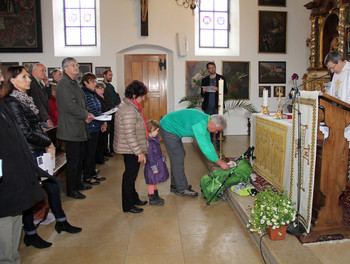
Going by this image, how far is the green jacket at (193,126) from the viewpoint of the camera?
3990mm

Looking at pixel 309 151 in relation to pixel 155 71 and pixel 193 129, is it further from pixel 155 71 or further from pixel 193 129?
pixel 155 71

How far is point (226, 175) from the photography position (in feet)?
15.3

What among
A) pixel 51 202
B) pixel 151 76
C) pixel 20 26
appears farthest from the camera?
pixel 151 76

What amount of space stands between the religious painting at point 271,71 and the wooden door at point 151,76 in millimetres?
3005

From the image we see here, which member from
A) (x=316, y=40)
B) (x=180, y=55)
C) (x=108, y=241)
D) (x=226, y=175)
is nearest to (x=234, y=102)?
(x=180, y=55)

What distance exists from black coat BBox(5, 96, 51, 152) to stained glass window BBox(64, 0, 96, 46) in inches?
266

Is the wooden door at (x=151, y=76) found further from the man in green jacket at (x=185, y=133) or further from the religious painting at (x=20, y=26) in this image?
the man in green jacket at (x=185, y=133)

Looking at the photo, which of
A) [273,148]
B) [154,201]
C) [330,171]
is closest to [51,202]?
[154,201]

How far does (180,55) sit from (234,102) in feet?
7.11

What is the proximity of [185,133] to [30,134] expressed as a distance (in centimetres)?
→ 202

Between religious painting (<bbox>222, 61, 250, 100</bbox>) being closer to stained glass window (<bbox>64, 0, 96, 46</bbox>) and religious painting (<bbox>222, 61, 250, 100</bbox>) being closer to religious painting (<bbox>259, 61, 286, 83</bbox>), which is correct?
religious painting (<bbox>259, 61, 286, 83</bbox>)

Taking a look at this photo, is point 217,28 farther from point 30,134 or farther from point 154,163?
point 30,134

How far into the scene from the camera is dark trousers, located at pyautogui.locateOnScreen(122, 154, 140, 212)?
4.07 metres

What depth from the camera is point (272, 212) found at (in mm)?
3078
